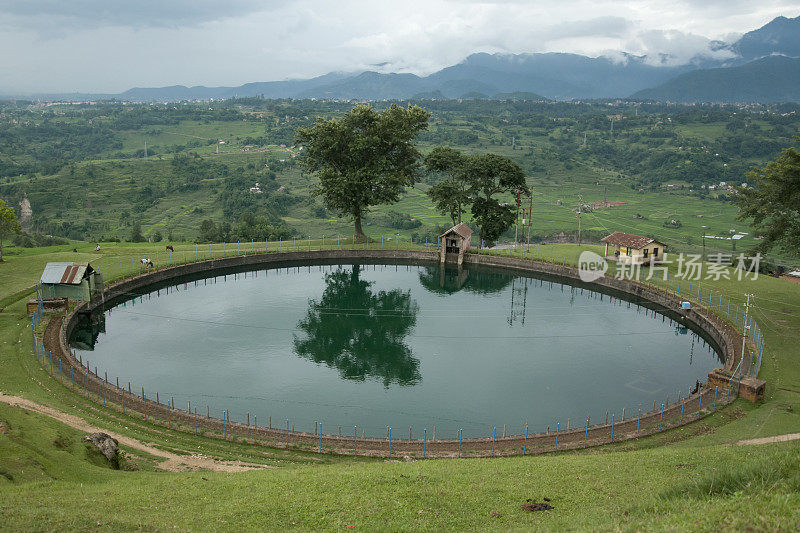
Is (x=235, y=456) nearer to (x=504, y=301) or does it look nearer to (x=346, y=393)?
(x=346, y=393)

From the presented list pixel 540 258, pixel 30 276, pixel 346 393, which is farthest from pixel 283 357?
pixel 540 258

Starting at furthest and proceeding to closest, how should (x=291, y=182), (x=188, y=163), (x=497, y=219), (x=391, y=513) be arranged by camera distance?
(x=188, y=163) < (x=291, y=182) < (x=497, y=219) < (x=391, y=513)

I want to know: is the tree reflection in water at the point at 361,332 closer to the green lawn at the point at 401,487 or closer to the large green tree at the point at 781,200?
the green lawn at the point at 401,487

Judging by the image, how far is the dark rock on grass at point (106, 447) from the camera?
20469mm

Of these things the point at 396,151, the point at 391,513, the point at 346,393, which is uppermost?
the point at 396,151

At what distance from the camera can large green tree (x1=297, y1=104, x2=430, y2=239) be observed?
58906mm

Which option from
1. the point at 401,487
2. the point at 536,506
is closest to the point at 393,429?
the point at 401,487

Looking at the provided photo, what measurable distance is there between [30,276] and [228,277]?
15.2 m

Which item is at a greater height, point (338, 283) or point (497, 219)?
point (497, 219)

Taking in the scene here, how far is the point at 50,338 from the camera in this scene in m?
34.4

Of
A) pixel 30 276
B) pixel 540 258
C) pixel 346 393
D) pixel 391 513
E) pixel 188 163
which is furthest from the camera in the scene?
pixel 188 163

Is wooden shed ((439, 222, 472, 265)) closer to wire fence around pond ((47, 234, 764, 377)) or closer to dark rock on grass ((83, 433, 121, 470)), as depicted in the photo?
wire fence around pond ((47, 234, 764, 377))

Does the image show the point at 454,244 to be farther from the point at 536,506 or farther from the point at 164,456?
the point at 536,506

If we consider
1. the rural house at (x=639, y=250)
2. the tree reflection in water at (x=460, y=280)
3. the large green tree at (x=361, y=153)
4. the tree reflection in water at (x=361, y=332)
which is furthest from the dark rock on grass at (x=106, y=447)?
the rural house at (x=639, y=250)
